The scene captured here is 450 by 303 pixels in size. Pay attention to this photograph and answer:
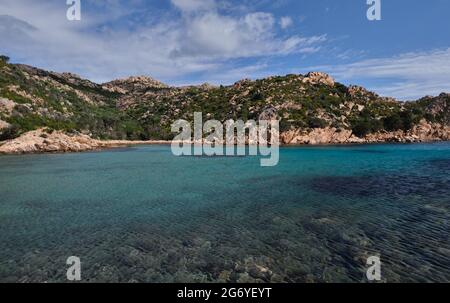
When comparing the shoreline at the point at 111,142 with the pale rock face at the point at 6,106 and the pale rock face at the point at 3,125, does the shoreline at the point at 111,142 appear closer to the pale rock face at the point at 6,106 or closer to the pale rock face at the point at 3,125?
the pale rock face at the point at 3,125

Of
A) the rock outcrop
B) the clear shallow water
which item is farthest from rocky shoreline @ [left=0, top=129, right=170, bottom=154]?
the rock outcrop

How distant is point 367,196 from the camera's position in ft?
73.7

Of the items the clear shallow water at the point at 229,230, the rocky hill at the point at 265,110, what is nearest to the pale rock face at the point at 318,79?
the rocky hill at the point at 265,110

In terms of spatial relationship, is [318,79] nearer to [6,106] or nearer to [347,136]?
[347,136]

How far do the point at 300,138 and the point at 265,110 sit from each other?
58.0 feet

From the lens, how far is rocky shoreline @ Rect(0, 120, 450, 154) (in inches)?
2668

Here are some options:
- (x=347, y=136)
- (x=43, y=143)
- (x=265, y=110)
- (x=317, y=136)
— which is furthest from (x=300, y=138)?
(x=43, y=143)

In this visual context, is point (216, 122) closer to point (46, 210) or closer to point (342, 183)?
point (342, 183)

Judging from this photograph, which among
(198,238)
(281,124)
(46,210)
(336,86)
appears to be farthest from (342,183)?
(336,86)

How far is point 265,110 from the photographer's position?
10875 centimetres

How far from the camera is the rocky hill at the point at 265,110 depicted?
85.9 m
